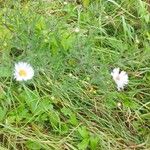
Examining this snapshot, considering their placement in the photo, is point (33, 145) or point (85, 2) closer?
point (33, 145)

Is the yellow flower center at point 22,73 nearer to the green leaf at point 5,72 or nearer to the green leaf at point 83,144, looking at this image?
the green leaf at point 5,72

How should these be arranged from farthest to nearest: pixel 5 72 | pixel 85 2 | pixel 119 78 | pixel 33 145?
pixel 85 2 → pixel 119 78 → pixel 5 72 → pixel 33 145

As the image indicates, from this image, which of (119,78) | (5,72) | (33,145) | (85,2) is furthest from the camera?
(85,2)

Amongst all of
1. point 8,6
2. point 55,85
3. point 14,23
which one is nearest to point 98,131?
point 55,85

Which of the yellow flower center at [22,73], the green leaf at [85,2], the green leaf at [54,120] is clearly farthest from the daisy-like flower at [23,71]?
the green leaf at [85,2]

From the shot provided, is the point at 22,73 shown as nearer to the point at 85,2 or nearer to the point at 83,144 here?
the point at 83,144

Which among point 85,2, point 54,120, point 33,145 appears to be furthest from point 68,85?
point 85,2
